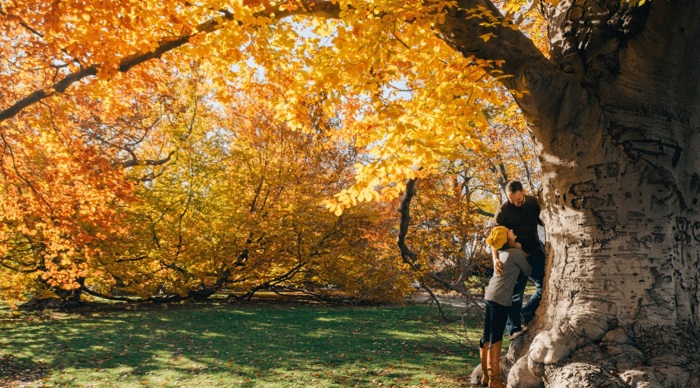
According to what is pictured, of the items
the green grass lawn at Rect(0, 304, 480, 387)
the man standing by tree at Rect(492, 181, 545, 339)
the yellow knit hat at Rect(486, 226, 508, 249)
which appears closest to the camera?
the yellow knit hat at Rect(486, 226, 508, 249)

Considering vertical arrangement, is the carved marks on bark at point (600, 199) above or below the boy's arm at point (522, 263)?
above

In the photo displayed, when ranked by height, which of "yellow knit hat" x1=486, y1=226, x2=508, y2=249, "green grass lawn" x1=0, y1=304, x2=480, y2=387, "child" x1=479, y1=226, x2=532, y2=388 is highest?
"yellow knit hat" x1=486, y1=226, x2=508, y2=249

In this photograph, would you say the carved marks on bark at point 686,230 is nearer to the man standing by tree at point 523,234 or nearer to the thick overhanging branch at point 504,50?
the man standing by tree at point 523,234

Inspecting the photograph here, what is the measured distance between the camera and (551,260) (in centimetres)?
440

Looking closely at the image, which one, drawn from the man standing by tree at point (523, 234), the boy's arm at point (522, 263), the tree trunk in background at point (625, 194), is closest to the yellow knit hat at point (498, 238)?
the boy's arm at point (522, 263)

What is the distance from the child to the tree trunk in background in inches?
22.9

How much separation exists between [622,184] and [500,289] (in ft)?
5.17

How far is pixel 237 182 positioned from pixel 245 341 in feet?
28.2

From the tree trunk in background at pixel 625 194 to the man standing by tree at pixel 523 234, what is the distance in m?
0.85

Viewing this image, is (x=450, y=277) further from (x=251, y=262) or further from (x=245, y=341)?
(x=251, y=262)

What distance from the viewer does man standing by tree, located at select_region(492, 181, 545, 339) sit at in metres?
4.89

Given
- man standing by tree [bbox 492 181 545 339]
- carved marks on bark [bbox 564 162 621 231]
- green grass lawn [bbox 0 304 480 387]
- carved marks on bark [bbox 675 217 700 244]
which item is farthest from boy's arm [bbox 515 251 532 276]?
green grass lawn [bbox 0 304 480 387]

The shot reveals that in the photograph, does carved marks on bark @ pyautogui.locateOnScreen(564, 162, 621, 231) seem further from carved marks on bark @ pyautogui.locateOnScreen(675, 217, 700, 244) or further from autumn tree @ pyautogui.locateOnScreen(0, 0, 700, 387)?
carved marks on bark @ pyautogui.locateOnScreen(675, 217, 700, 244)

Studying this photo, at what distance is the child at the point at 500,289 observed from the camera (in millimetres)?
4574
